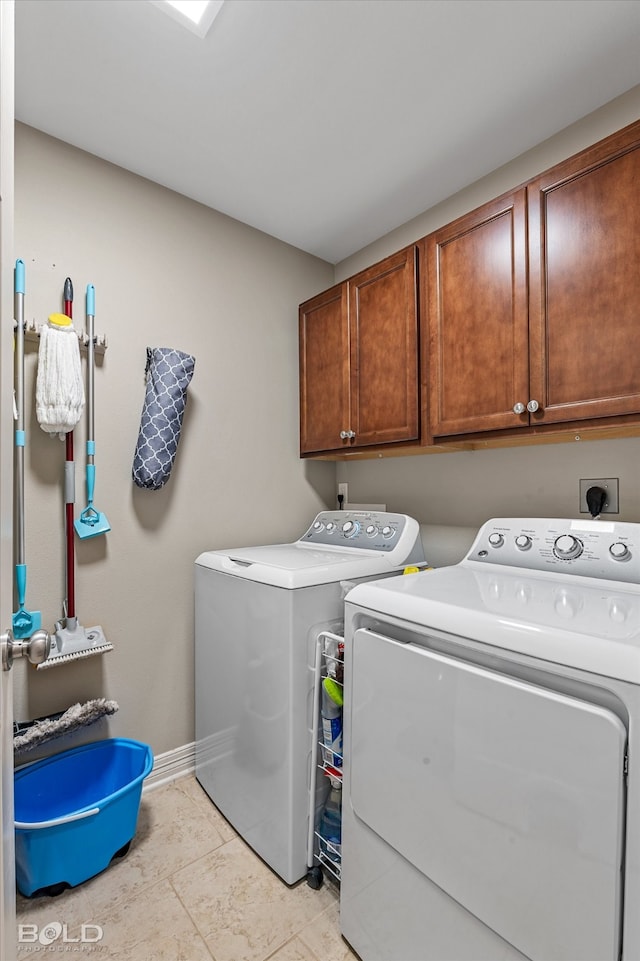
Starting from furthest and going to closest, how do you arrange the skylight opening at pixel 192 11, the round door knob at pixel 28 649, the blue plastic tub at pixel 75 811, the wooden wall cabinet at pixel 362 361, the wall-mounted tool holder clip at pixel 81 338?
the wooden wall cabinet at pixel 362 361 → the wall-mounted tool holder clip at pixel 81 338 → the blue plastic tub at pixel 75 811 → the skylight opening at pixel 192 11 → the round door knob at pixel 28 649

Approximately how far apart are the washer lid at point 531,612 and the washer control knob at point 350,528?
0.59 metres

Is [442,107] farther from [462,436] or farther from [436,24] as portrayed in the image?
[462,436]

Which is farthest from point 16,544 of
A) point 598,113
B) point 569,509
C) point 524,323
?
point 598,113

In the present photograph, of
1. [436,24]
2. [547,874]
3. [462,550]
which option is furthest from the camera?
[462,550]

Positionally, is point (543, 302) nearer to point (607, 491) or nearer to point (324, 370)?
point (607, 491)

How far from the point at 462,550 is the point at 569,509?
462 mm

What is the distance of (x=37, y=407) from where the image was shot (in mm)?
1538

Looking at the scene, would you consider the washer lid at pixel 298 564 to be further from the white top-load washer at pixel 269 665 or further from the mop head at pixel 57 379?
the mop head at pixel 57 379

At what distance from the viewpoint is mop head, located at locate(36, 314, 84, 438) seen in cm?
153

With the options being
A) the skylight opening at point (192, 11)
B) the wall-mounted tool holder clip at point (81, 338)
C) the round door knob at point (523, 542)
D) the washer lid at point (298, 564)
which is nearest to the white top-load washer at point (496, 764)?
the round door knob at point (523, 542)

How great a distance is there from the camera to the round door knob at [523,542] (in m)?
1.49

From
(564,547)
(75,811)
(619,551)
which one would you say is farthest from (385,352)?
(75,811)

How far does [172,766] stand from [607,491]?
200 cm

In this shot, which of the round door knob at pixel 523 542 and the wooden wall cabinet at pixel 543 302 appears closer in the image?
the wooden wall cabinet at pixel 543 302
